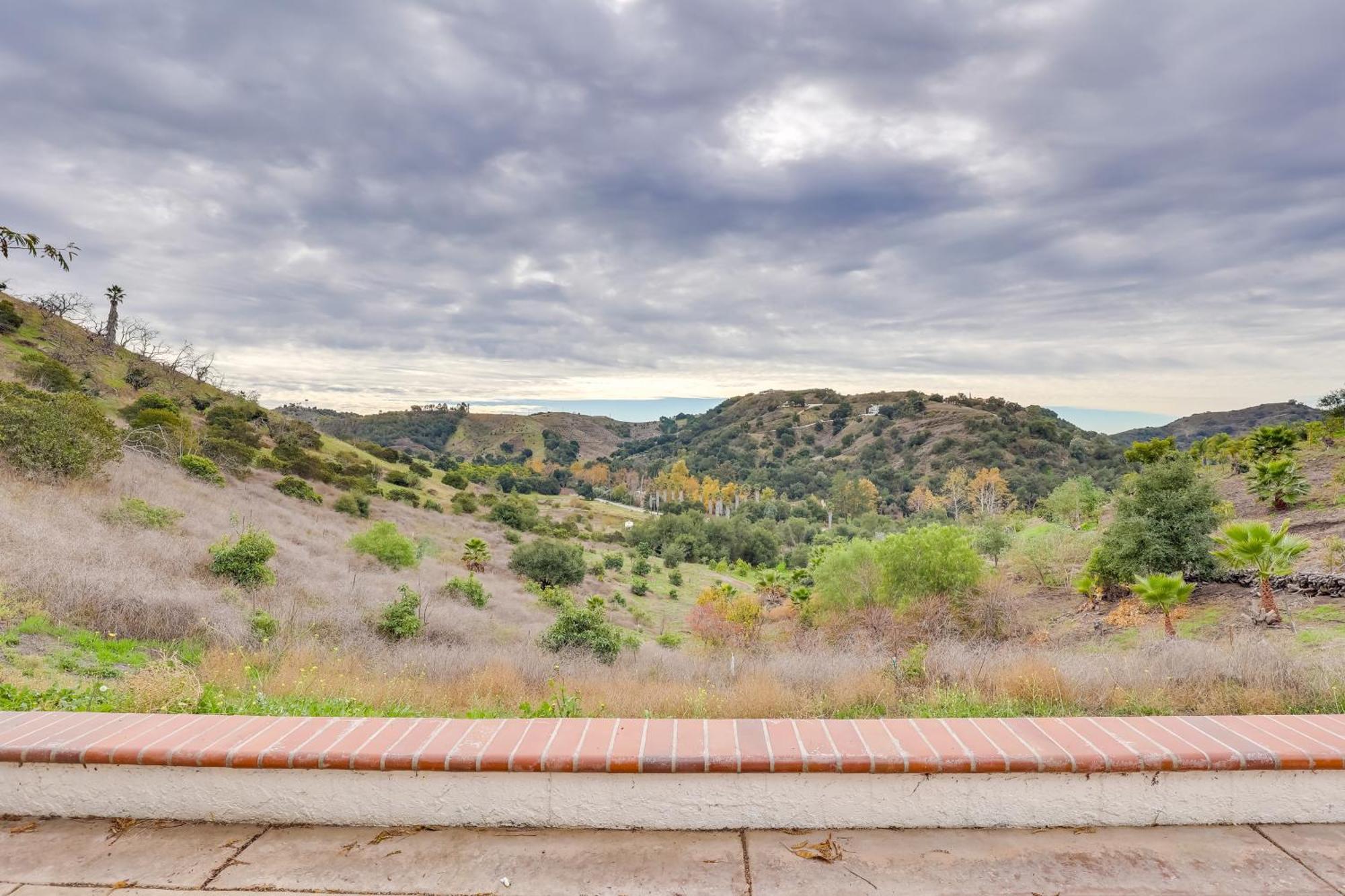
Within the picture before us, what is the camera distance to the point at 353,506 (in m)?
28.1

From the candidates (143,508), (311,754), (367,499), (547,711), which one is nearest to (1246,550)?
(547,711)

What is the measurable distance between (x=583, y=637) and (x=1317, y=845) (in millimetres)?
10812

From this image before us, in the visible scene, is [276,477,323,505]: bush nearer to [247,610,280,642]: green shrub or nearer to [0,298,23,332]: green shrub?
[0,298,23,332]: green shrub

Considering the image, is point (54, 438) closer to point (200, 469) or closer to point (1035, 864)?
point (200, 469)

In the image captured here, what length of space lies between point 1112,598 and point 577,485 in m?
80.4

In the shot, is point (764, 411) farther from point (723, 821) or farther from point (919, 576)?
point (723, 821)

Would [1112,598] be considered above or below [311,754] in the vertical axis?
below

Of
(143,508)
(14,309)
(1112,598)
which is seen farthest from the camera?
(14,309)

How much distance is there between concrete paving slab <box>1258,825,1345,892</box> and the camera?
2096 millimetres

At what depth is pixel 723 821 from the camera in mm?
2336

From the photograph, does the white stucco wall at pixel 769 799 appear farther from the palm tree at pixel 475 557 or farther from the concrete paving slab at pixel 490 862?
the palm tree at pixel 475 557

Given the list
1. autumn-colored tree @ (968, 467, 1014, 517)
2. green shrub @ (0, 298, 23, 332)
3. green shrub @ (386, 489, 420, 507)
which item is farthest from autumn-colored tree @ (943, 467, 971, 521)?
green shrub @ (0, 298, 23, 332)

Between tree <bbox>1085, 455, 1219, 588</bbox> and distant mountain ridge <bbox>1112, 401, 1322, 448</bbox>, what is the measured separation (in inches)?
3007

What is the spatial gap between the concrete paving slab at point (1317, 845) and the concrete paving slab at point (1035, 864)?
0.16ft
